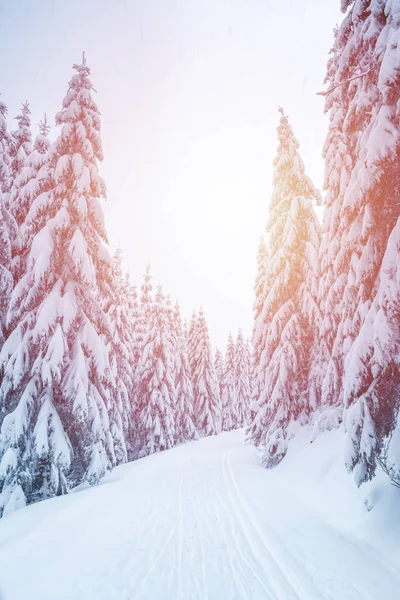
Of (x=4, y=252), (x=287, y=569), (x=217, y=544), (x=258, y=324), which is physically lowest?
(x=217, y=544)

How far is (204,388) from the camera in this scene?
120ft

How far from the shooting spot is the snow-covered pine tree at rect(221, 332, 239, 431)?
5056cm

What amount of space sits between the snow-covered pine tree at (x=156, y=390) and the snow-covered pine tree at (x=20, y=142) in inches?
593

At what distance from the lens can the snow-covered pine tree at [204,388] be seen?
36812 mm

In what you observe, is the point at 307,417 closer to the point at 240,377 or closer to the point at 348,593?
the point at 348,593

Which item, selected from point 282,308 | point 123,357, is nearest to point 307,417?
point 282,308

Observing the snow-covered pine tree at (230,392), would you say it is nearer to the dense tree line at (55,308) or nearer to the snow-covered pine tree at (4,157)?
the dense tree line at (55,308)

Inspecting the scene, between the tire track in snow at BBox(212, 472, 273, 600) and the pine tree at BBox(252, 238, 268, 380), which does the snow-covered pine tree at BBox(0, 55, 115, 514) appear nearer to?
the tire track in snow at BBox(212, 472, 273, 600)

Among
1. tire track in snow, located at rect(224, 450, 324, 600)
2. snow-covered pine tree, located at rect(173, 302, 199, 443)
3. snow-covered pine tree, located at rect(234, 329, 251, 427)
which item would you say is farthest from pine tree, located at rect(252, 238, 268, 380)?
snow-covered pine tree, located at rect(234, 329, 251, 427)

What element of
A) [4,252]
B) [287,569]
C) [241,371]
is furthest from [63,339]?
[241,371]

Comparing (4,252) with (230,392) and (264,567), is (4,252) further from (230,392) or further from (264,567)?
(230,392)

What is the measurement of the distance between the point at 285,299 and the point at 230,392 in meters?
38.5

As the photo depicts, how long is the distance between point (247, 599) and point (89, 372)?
8.90 m

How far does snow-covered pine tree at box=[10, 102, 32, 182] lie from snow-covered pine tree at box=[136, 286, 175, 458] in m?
15.1
